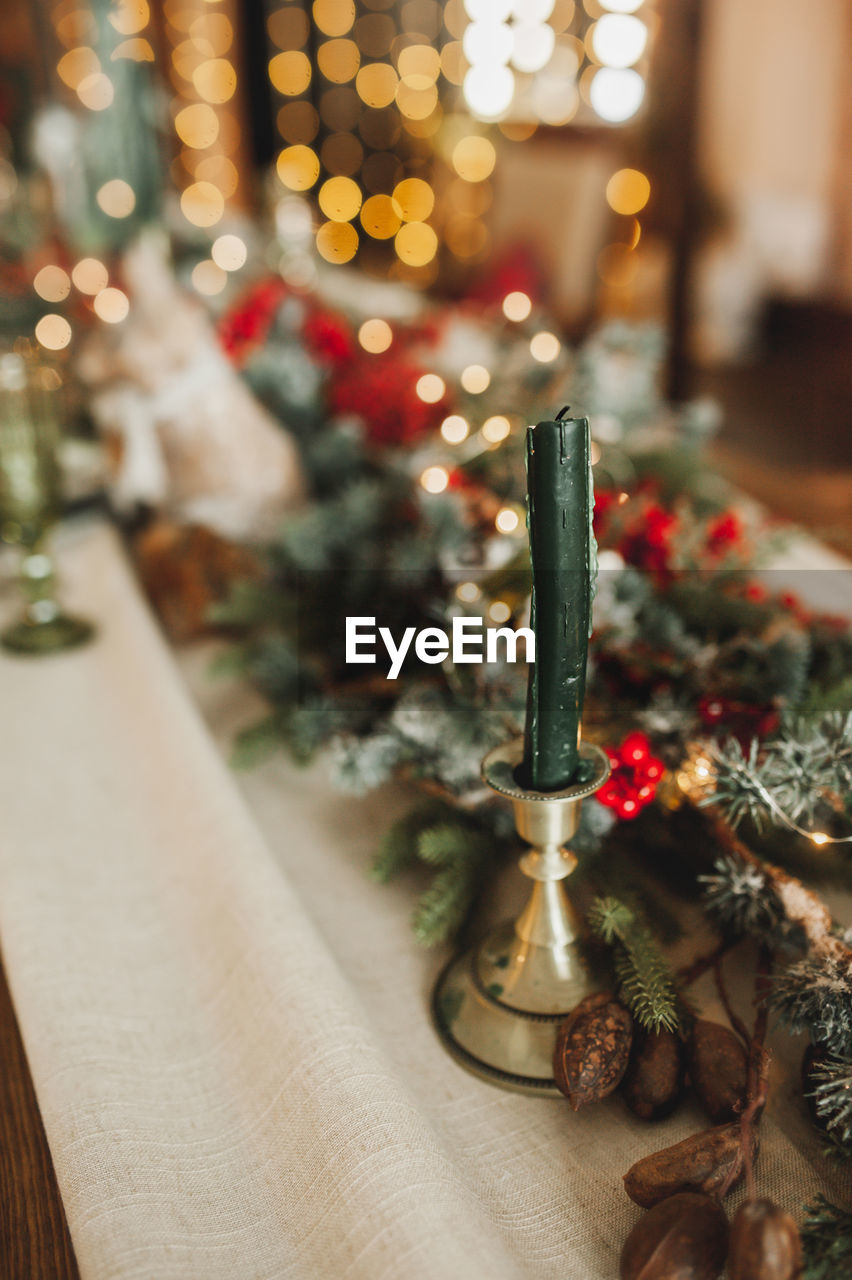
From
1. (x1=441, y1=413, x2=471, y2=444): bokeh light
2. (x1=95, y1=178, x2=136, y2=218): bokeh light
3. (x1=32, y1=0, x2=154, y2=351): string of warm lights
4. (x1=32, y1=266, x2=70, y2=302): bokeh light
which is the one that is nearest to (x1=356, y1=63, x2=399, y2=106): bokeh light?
(x1=32, y1=0, x2=154, y2=351): string of warm lights

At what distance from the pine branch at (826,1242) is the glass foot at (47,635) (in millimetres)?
736

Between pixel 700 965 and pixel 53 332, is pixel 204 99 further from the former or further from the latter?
pixel 700 965

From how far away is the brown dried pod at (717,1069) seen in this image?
421mm

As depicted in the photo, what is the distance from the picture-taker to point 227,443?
1048 millimetres

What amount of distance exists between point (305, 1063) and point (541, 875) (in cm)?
14

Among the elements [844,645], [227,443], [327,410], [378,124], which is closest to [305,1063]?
[844,645]

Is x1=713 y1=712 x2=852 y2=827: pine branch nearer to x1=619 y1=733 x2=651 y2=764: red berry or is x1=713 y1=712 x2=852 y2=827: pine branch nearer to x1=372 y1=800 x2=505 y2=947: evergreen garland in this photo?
x1=619 y1=733 x2=651 y2=764: red berry

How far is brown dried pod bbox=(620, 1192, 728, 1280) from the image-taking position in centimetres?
34

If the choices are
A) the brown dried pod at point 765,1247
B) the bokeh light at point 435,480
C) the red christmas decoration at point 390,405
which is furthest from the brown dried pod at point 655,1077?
the red christmas decoration at point 390,405

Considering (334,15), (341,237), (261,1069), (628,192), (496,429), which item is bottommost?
(261,1069)

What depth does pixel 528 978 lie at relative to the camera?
474mm

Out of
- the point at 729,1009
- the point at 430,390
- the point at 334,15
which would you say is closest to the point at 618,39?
the point at 334,15

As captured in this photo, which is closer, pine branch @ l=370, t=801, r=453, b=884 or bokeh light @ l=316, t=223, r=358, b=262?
pine branch @ l=370, t=801, r=453, b=884

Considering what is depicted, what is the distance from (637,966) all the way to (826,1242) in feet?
0.44
